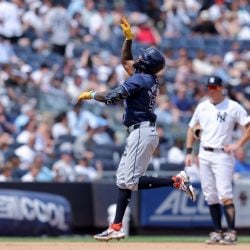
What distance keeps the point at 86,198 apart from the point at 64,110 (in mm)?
2451

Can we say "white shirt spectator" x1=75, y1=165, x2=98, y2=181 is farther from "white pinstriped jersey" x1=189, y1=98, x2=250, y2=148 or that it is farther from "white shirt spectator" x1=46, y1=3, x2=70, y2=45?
"white pinstriped jersey" x1=189, y1=98, x2=250, y2=148

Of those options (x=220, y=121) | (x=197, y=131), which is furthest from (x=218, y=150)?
(x=197, y=131)

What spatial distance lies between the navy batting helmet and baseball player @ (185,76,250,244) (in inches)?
60.3

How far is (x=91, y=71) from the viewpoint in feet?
65.9

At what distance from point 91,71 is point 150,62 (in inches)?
357

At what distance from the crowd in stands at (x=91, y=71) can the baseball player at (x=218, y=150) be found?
14.1 feet

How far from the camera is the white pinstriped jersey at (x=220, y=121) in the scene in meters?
12.5

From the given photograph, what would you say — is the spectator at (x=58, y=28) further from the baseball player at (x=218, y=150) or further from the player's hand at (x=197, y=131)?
the baseball player at (x=218, y=150)

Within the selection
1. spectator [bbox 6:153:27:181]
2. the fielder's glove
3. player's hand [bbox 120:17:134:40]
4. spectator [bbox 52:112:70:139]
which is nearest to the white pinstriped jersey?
the fielder's glove

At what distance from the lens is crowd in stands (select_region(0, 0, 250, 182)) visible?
56.3 feet

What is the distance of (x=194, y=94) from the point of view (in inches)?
802

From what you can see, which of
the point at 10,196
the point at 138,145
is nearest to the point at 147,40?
the point at 10,196

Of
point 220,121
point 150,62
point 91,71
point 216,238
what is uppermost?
point 91,71

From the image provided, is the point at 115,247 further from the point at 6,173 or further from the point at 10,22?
the point at 10,22
